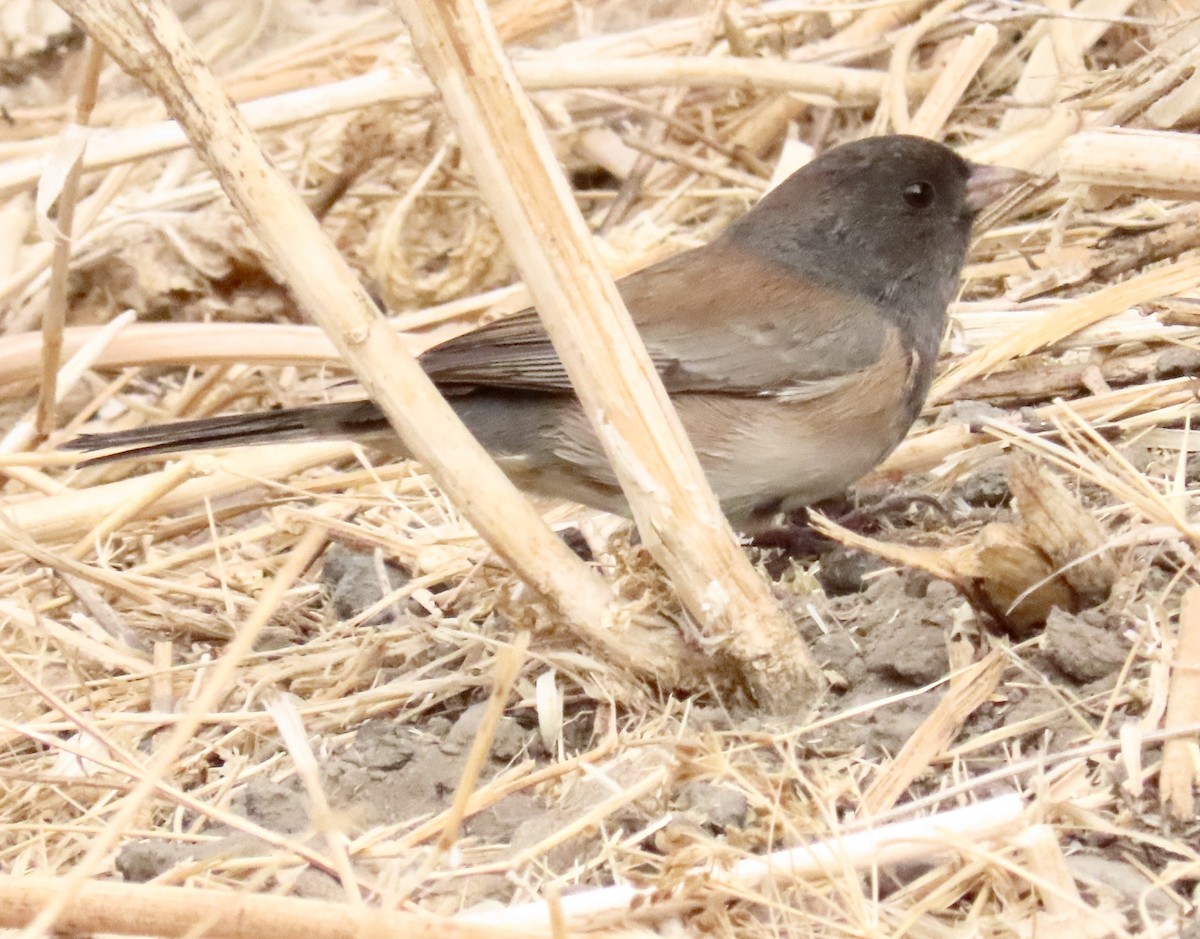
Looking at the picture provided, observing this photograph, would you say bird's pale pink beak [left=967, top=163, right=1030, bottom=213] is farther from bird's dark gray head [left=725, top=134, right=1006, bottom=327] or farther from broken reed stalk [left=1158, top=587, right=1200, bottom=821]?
broken reed stalk [left=1158, top=587, right=1200, bottom=821]

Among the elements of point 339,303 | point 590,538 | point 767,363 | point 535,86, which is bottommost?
point 590,538

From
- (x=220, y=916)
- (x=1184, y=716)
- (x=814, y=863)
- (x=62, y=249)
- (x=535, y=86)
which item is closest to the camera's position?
(x=220, y=916)

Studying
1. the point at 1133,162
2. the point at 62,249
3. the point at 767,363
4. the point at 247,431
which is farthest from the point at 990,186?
the point at 62,249

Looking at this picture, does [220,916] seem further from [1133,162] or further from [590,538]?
[1133,162]

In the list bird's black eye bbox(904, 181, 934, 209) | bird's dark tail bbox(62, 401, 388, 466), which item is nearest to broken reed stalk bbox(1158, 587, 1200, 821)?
bird's black eye bbox(904, 181, 934, 209)

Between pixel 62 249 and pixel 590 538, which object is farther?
pixel 590 538

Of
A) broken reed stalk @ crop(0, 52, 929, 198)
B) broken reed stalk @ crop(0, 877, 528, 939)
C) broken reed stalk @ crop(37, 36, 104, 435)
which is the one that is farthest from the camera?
broken reed stalk @ crop(0, 52, 929, 198)

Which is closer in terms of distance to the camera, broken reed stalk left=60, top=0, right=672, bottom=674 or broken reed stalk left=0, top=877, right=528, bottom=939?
broken reed stalk left=0, top=877, right=528, bottom=939
